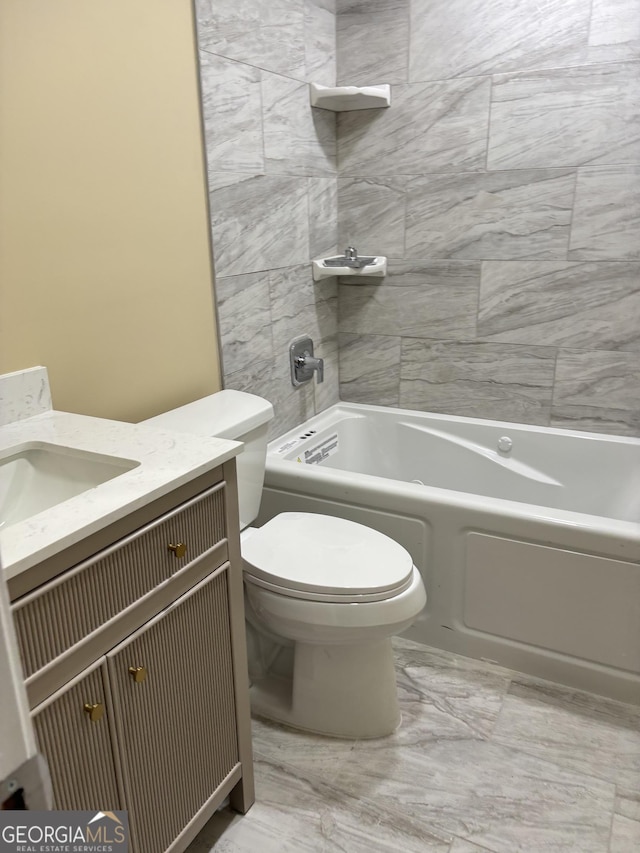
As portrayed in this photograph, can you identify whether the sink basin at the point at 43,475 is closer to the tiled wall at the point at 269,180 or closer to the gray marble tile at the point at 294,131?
the tiled wall at the point at 269,180

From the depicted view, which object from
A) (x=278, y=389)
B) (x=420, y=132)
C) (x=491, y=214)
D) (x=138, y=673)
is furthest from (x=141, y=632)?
(x=420, y=132)

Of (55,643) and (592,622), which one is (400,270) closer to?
(592,622)

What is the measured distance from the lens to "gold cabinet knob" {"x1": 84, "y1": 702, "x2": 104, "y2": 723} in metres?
1.03

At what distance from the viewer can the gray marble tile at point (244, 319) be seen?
207cm

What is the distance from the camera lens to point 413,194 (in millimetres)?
2541

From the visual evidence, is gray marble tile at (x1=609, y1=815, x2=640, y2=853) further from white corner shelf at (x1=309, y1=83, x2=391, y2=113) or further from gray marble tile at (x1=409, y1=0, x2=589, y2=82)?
white corner shelf at (x1=309, y1=83, x2=391, y2=113)

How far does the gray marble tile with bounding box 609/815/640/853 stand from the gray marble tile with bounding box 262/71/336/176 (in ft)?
A: 6.84

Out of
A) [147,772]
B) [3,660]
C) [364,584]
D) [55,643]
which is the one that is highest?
[3,660]

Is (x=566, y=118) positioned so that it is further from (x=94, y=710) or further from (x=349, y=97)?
(x=94, y=710)

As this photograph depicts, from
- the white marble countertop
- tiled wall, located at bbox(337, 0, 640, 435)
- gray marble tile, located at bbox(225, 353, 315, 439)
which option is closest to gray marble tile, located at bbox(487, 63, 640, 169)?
tiled wall, located at bbox(337, 0, 640, 435)

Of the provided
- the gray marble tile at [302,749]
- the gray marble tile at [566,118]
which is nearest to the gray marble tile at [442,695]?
the gray marble tile at [302,749]

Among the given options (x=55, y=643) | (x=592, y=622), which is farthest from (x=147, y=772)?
(x=592, y=622)

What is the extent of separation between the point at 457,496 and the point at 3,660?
1701 mm

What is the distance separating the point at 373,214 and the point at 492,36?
Result: 0.73m
